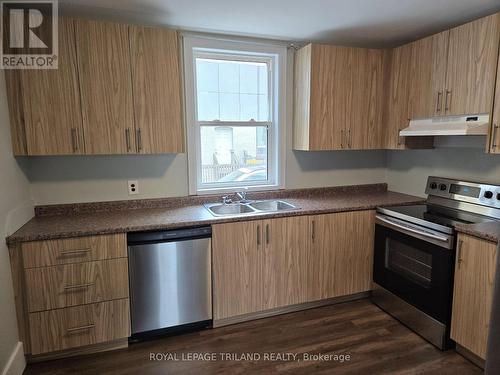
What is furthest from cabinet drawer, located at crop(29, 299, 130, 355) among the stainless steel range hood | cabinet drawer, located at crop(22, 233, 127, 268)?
the stainless steel range hood

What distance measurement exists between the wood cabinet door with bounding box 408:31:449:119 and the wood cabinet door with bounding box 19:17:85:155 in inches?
102

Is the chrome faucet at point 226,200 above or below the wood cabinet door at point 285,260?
above

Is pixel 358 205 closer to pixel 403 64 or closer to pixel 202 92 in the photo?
pixel 403 64

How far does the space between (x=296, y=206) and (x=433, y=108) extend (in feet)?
4.33

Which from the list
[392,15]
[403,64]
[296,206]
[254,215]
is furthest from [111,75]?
[403,64]

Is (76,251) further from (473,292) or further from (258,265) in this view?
(473,292)

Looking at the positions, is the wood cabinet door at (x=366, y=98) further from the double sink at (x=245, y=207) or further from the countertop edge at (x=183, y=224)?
the double sink at (x=245, y=207)

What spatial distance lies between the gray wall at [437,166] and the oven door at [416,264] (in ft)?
2.32

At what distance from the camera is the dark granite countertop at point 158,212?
2084 millimetres

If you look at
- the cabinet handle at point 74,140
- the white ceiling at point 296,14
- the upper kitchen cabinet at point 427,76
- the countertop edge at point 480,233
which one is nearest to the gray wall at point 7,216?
the cabinet handle at point 74,140

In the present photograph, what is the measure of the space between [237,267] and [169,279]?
1.65 feet

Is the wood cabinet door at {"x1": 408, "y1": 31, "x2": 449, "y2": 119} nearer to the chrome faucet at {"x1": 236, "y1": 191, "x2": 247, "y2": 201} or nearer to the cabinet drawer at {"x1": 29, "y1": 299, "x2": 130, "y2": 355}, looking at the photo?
the chrome faucet at {"x1": 236, "y1": 191, "x2": 247, "y2": 201}

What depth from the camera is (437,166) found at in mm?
2867

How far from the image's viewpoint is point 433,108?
8.33 feet
